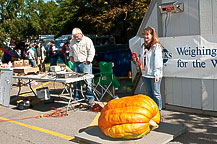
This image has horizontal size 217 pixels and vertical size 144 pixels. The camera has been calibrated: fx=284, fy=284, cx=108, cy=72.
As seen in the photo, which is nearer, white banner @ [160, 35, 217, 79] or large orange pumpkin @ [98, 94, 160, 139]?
large orange pumpkin @ [98, 94, 160, 139]

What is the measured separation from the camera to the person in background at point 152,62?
17.5 feet

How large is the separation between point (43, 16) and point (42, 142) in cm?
4713

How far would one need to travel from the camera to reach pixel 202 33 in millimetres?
6020

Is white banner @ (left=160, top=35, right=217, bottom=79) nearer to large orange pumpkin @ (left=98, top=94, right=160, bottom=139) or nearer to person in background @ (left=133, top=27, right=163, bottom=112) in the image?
person in background @ (left=133, top=27, right=163, bottom=112)

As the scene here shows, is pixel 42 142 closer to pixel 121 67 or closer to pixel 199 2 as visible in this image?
pixel 199 2

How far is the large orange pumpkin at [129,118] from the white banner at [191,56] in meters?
1.76

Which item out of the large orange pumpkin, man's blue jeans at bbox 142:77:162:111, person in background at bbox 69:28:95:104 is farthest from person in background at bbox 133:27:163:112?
person in background at bbox 69:28:95:104

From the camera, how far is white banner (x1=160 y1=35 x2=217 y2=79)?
588 centimetres

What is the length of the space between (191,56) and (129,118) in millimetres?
2425

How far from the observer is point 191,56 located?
6.18 m

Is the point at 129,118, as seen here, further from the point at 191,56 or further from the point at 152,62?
the point at 191,56

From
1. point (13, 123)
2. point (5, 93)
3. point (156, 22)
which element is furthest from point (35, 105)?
point (156, 22)

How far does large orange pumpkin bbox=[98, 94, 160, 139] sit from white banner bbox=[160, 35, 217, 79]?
69.1 inches

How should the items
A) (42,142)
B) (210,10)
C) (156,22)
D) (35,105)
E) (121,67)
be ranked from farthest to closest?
1. (121,67)
2. (35,105)
3. (156,22)
4. (210,10)
5. (42,142)
